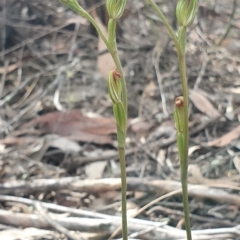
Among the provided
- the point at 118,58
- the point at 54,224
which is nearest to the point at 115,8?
the point at 118,58

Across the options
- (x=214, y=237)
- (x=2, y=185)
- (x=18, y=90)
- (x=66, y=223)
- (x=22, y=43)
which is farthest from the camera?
(x=22, y=43)

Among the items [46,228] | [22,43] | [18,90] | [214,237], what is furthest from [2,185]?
[22,43]

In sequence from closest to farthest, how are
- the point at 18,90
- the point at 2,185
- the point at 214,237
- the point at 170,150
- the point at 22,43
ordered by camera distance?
the point at 214,237, the point at 2,185, the point at 170,150, the point at 18,90, the point at 22,43

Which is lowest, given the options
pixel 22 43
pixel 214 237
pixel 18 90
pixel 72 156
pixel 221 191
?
pixel 214 237

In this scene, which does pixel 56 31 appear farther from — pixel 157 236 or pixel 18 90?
pixel 157 236

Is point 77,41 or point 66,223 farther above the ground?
point 77,41

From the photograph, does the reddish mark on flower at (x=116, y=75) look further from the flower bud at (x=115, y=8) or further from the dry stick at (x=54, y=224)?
the dry stick at (x=54, y=224)
